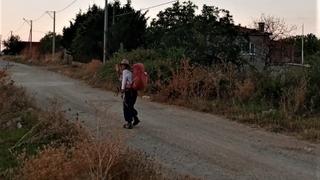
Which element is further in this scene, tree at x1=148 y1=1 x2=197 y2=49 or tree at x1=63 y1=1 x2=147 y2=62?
tree at x1=63 y1=1 x2=147 y2=62

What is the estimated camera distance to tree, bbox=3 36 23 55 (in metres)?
84.7

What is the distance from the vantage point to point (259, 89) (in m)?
16.8

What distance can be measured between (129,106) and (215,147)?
3.03 metres

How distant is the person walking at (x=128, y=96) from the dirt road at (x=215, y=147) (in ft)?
1.14

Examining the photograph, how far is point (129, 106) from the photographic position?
1332 cm

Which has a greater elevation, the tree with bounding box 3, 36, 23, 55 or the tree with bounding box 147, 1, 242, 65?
the tree with bounding box 3, 36, 23, 55

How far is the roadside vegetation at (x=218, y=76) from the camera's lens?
14.8 meters

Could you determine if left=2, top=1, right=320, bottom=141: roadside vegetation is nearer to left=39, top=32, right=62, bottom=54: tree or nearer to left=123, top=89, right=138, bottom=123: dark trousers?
left=123, top=89, right=138, bottom=123: dark trousers

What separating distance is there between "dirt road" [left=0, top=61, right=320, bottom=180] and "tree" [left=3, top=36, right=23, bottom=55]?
70.6 meters

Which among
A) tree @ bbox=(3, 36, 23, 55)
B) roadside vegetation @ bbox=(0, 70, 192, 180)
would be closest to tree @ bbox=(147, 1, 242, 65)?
roadside vegetation @ bbox=(0, 70, 192, 180)

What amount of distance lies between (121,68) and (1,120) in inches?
113

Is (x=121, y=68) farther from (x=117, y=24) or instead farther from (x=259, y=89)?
(x=117, y=24)

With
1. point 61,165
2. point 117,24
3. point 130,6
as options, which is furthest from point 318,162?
point 130,6

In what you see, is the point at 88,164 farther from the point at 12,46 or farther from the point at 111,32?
the point at 12,46
